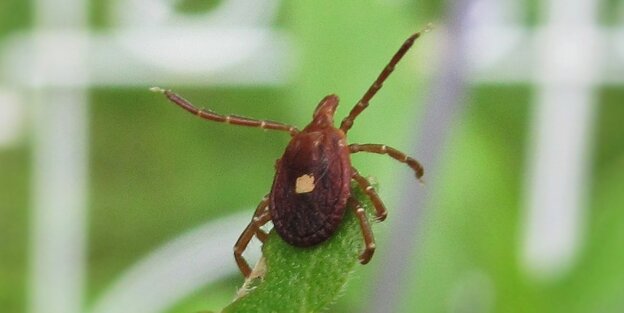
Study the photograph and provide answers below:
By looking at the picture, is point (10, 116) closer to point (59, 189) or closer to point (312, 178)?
point (59, 189)

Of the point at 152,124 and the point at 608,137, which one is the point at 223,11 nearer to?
the point at 152,124

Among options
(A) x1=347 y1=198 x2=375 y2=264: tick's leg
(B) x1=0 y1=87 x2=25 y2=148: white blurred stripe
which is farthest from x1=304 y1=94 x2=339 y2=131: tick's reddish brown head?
(B) x1=0 y1=87 x2=25 y2=148: white blurred stripe

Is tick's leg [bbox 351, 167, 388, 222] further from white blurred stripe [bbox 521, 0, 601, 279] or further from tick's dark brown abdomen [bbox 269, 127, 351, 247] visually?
white blurred stripe [bbox 521, 0, 601, 279]

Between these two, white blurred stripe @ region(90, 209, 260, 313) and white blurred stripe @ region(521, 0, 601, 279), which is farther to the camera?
white blurred stripe @ region(521, 0, 601, 279)

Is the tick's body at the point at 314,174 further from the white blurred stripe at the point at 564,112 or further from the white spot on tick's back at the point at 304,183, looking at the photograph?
the white blurred stripe at the point at 564,112

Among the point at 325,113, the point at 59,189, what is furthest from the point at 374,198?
the point at 59,189

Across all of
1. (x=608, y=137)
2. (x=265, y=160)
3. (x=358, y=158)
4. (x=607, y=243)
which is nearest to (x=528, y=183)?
(x=608, y=137)

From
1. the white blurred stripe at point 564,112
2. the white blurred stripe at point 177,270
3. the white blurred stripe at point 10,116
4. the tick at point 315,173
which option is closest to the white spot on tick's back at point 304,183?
the tick at point 315,173
